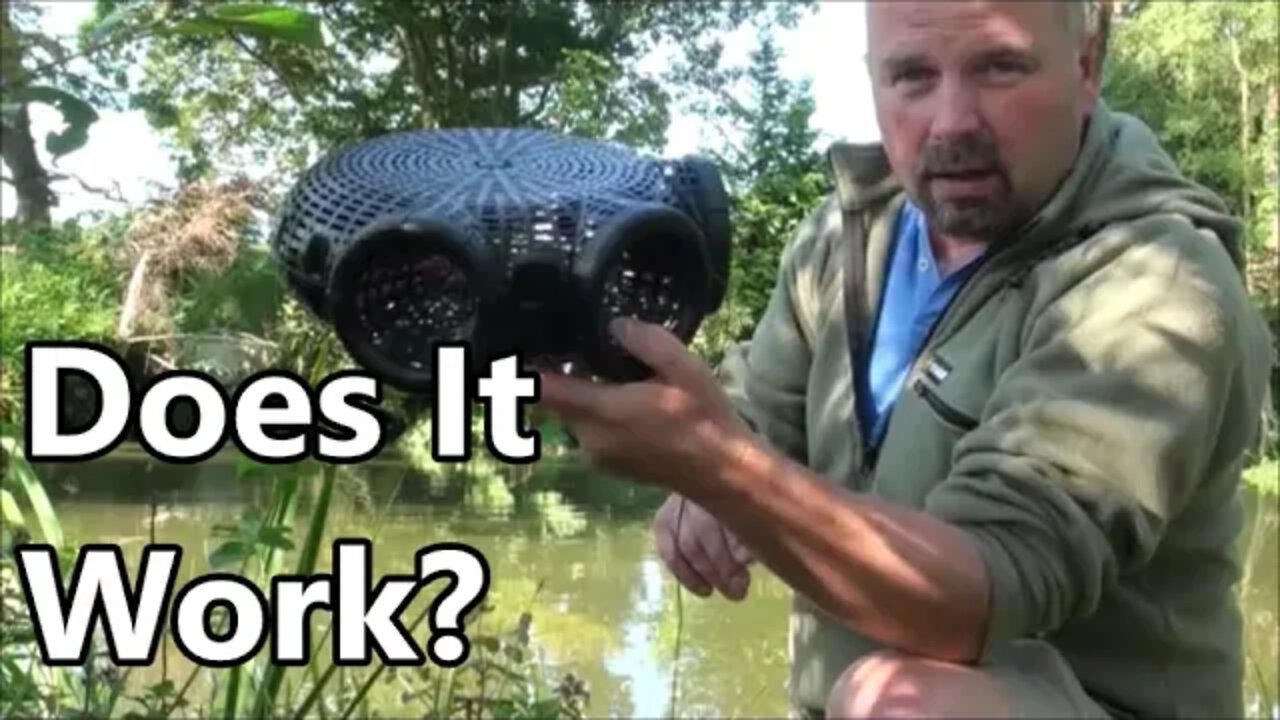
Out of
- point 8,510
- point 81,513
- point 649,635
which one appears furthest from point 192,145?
point 8,510

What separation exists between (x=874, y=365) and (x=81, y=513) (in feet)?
15.6

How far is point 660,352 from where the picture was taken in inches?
37.5

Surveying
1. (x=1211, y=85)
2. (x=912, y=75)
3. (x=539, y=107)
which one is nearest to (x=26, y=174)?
(x=539, y=107)

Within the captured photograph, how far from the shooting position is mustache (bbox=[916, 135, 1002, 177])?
1164mm

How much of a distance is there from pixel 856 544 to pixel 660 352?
156 mm

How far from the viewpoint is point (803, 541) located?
3.20 ft

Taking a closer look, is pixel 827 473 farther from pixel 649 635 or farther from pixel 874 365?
pixel 649 635

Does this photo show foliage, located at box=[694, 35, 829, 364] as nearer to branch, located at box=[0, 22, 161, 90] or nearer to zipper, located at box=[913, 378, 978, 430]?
zipper, located at box=[913, 378, 978, 430]

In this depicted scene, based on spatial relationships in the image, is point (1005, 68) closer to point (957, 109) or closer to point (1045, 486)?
point (957, 109)

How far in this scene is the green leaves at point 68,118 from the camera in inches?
66.7

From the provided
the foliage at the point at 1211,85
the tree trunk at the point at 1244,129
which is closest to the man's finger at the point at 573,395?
the foliage at the point at 1211,85

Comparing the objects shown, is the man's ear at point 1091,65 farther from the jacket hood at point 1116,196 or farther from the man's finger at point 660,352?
the man's finger at point 660,352

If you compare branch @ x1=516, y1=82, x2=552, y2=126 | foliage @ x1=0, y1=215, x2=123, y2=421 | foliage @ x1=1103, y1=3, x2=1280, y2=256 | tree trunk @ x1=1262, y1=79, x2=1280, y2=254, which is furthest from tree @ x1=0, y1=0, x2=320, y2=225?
tree trunk @ x1=1262, y1=79, x2=1280, y2=254

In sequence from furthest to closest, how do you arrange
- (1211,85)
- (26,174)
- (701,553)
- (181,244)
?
(1211,85)
(26,174)
(181,244)
(701,553)
